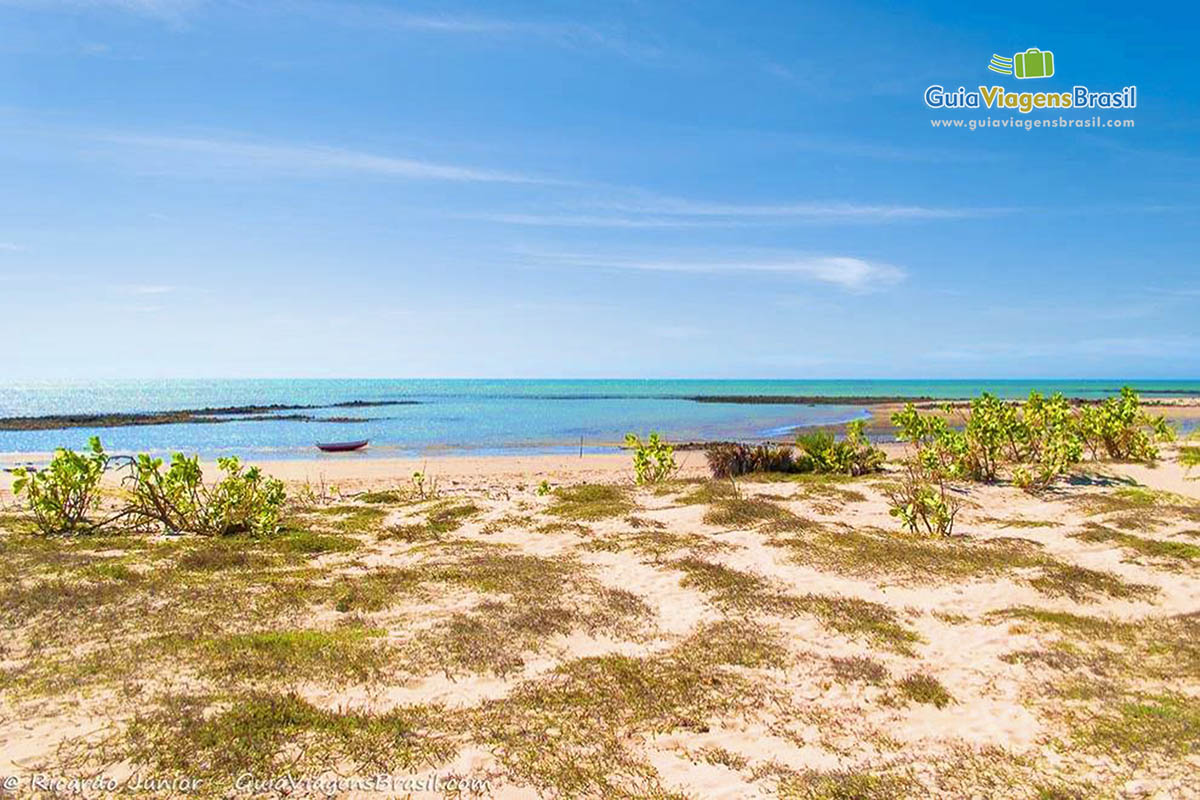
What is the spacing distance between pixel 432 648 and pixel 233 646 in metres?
1.71

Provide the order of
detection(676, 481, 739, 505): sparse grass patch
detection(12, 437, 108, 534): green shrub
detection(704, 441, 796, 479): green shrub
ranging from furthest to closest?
1. detection(704, 441, 796, 479): green shrub
2. detection(676, 481, 739, 505): sparse grass patch
3. detection(12, 437, 108, 534): green shrub

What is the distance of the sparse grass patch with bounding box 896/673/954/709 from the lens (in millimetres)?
5352

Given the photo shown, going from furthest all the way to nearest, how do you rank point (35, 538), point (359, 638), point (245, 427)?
point (245, 427) < point (35, 538) < point (359, 638)

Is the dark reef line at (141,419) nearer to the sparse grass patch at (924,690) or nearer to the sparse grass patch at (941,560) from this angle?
the sparse grass patch at (941,560)

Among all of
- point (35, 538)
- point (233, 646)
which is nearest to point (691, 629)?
point (233, 646)

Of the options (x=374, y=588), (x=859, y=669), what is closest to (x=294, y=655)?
(x=374, y=588)

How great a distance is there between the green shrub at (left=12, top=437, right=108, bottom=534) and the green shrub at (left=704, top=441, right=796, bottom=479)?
12.4m

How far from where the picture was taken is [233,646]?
Answer: 6062 millimetres

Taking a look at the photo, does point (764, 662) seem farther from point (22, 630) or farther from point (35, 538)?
point (35, 538)

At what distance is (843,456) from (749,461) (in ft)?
7.21

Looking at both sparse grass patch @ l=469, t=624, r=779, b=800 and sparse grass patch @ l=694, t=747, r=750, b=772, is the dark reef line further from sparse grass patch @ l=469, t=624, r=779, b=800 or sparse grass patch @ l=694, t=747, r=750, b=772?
sparse grass patch @ l=694, t=747, r=750, b=772

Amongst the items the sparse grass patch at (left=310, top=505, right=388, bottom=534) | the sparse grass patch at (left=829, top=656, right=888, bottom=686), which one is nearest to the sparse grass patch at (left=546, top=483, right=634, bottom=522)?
the sparse grass patch at (left=310, top=505, right=388, bottom=534)

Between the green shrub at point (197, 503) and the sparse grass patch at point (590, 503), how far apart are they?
15.7 ft

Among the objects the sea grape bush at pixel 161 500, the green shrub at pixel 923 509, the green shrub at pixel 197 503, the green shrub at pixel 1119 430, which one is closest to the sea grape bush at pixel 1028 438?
the green shrub at pixel 1119 430
